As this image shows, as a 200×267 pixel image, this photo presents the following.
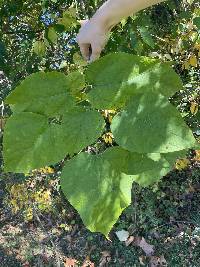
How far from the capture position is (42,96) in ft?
1.92

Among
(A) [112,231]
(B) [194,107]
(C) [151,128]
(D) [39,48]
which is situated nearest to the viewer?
(C) [151,128]

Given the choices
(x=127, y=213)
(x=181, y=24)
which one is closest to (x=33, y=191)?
(x=127, y=213)

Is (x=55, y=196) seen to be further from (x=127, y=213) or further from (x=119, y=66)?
(x=119, y=66)

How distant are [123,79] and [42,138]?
13 centimetres

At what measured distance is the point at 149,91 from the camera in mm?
564

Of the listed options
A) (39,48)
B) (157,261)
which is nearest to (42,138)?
(39,48)

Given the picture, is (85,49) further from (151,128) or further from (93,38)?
(151,128)

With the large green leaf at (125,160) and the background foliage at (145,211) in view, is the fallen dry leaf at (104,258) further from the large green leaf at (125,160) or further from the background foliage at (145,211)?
the large green leaf at (125,160)

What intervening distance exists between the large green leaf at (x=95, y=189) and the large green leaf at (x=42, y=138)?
23mm

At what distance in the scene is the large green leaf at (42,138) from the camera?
1.88 feet

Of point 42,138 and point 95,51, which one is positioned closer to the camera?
point 42,138

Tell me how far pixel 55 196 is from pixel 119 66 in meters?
3.80

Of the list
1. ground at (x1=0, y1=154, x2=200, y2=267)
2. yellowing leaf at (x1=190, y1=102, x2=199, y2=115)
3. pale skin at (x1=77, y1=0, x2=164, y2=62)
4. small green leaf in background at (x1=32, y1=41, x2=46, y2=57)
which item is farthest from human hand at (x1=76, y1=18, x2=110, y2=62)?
ground at (x1=0, y1=154, x2=200, y2=267)

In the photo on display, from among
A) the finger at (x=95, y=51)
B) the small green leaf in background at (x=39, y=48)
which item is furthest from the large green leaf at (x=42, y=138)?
the small green leaf in background at (x=39, y=48)
